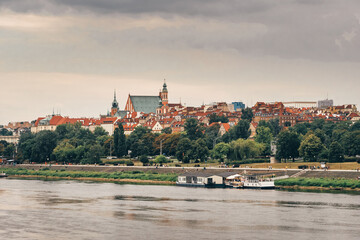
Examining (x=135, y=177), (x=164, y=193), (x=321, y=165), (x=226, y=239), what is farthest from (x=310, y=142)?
(x=226, y=239)

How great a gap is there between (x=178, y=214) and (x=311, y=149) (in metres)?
62.1

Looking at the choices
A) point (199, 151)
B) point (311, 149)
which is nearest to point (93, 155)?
point (199, 151)

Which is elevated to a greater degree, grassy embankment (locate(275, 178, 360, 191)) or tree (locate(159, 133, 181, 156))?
tree (locate(159, 133, 181, 156))

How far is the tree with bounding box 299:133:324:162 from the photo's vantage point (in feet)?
438

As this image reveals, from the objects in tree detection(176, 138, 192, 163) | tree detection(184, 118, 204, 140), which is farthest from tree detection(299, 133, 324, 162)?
tree detection(184, 118, 204, 140)

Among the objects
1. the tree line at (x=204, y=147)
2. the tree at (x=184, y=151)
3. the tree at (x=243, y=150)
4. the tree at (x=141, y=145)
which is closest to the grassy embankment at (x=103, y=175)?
the tree at (x=184, y=151)

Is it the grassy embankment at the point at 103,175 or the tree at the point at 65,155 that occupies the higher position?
the tree at the point at 65,155

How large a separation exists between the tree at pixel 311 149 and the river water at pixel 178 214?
104ft

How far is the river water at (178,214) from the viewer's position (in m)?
63.6

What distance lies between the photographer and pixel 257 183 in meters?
110

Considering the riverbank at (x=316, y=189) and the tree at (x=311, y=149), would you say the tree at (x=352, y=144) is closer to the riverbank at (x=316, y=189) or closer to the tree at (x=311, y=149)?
the tree at (x=311, y=149)

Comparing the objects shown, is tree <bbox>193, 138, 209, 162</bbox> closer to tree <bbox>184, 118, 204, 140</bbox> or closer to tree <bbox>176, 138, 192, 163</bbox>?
tree <bbox>176, 138, 192, 163</bbox>

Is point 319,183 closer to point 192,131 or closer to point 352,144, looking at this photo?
point 352,144

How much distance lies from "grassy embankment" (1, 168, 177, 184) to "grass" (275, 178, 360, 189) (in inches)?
922
